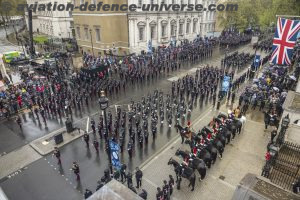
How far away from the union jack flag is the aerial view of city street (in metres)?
0.06

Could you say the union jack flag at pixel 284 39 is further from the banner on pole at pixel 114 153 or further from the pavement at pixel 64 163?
the banner on pole at pixel 114 153

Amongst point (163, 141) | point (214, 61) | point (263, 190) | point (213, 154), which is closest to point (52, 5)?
point (214, 61)

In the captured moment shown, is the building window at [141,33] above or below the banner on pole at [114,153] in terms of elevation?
above

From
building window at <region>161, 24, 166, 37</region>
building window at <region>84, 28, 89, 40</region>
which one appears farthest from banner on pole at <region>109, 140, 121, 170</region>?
building window at <region>161, 24, 166, 37</region>

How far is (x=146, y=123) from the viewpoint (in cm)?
1462

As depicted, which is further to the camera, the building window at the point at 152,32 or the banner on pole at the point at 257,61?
the building window at the point at 152,32

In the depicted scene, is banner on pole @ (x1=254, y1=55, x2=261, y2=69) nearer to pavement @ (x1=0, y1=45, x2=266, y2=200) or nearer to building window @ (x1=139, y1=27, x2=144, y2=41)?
pavement @ (x1=0, y1=45, x2=266, y2=200)

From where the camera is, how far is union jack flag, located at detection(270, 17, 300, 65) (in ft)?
42.7

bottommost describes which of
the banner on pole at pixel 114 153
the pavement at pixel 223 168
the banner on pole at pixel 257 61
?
the pavement at pixel 223 168

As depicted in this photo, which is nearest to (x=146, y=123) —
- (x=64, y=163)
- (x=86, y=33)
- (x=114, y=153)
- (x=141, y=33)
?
(x=114, y=153)

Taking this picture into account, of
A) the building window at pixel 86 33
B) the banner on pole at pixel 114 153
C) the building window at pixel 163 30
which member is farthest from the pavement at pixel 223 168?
the building window at pixel 86 33

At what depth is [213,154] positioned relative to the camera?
37.5 feet

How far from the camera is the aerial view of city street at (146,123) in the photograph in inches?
402

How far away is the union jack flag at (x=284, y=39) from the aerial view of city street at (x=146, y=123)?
56 mm
